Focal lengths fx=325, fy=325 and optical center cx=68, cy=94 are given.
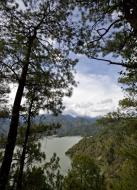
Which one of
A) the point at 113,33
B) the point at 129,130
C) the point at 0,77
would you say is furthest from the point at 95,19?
the point at 129,130

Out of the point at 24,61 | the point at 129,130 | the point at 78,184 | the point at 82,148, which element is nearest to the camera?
the point at 24,61

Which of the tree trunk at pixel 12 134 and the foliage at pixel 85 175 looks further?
the foliage at pixel 85 175

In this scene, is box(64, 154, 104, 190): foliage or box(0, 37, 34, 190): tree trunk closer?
box(0, 37, 34, 190): tree trunk

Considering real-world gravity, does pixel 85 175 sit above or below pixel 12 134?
above

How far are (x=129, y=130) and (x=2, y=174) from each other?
9.01 m

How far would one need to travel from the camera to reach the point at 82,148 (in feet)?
550

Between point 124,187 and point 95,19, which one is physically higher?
point 95,19

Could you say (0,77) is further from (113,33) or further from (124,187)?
(124,187)

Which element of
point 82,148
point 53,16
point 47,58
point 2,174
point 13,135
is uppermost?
point 82,148

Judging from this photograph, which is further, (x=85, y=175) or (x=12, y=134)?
(x=85, y=175)

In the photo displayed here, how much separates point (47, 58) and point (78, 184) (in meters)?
26.6

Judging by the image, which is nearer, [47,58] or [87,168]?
[47,58]

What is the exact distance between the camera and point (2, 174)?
11133 millimetres

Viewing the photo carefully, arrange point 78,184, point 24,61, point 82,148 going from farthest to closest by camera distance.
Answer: point 82,148 → point 78,184 → point 24,61
